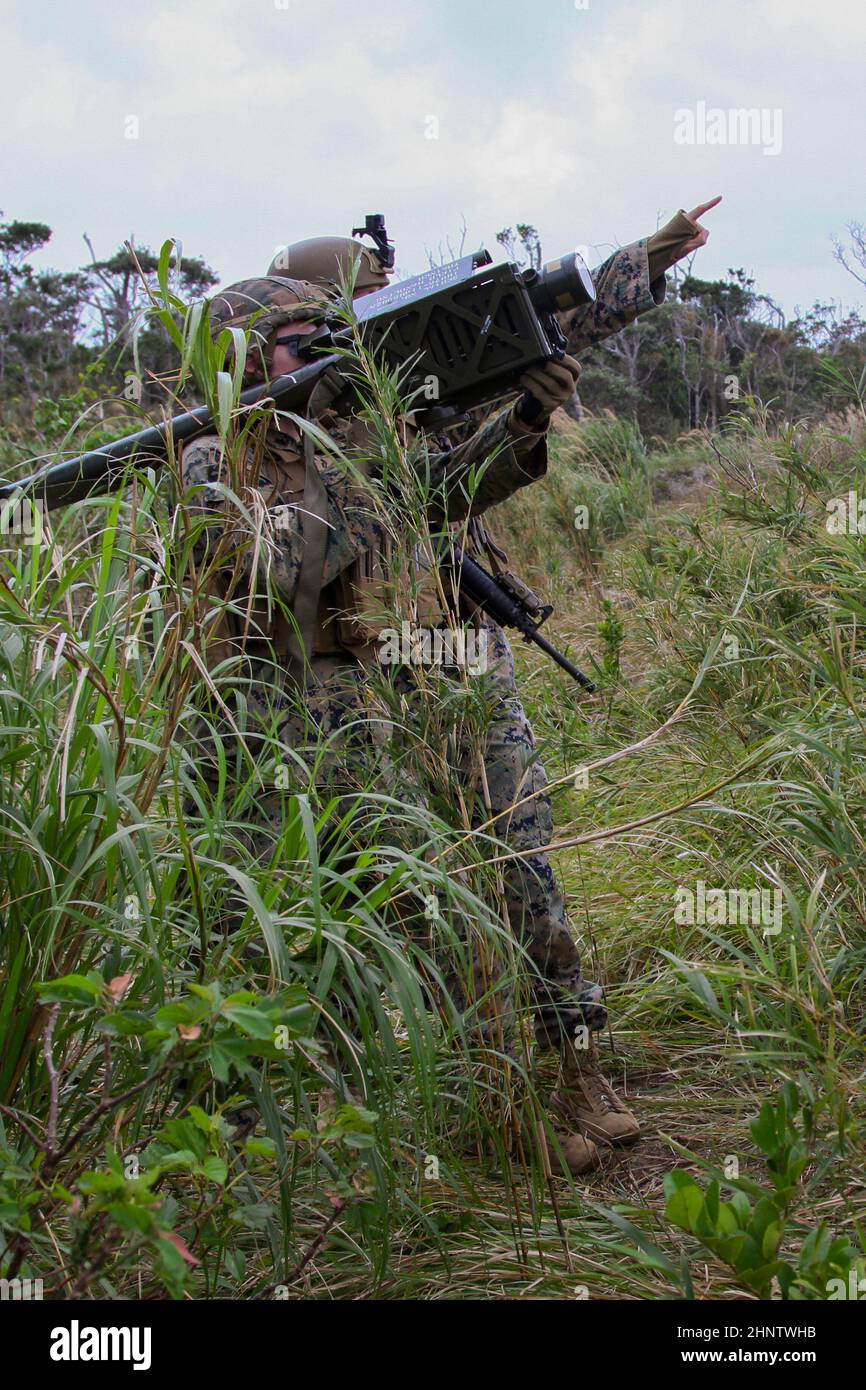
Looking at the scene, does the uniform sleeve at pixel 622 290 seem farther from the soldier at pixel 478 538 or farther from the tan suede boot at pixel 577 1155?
the tan suede boot at pixel 577 1155

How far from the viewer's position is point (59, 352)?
16281mm

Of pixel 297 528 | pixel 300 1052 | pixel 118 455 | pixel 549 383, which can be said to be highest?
pixel 549 383

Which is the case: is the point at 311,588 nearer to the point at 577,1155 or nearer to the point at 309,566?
the point at 309,566

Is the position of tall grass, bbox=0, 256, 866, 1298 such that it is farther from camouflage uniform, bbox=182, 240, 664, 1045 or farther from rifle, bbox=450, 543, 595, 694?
rifle, bbox=450, 543, 595, 694

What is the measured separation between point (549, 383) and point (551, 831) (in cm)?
101

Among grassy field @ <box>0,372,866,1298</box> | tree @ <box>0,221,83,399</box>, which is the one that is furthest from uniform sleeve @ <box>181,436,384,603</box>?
tree @ <box>0,221,83,399</box>

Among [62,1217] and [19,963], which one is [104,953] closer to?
[19,963]

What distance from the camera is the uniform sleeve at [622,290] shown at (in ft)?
10.4

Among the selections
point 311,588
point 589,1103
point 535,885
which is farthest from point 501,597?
point 589,1103

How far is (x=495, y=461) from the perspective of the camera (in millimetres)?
3025

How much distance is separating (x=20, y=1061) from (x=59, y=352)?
1591 cm

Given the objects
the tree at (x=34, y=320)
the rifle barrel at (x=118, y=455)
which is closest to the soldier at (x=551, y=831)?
the rifle barrel at (x=118, y=455)

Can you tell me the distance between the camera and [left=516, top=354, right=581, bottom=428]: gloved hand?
2805 millimetres

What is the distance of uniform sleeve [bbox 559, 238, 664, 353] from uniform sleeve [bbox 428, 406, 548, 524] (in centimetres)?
39
